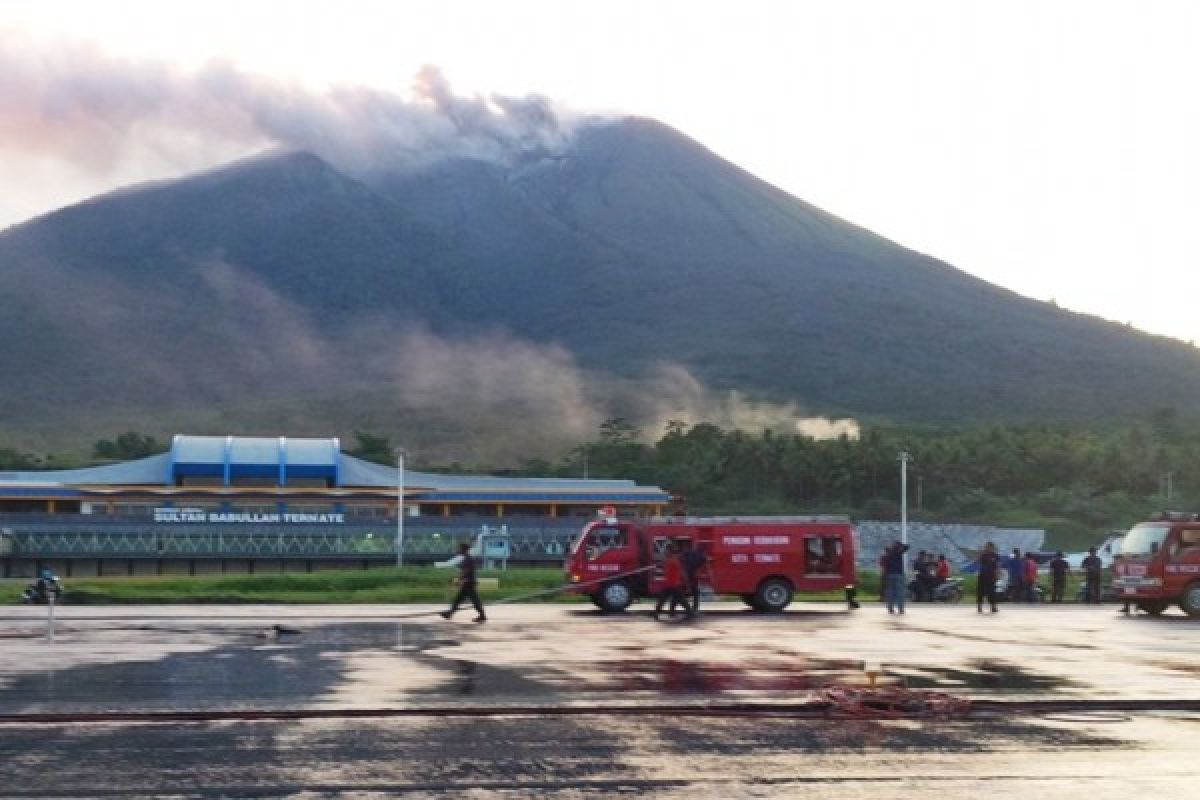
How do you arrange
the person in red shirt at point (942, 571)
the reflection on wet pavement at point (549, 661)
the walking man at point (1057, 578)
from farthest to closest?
the person in red shirt at point (942, 571), the walking man at point (1057, 578), the reflection on wet pavement at point (549, 661)

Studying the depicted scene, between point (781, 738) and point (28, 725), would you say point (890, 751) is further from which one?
point (28, 725)

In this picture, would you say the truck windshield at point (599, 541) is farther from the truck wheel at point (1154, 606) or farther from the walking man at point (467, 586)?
the truck wheel at point (1154, 606)

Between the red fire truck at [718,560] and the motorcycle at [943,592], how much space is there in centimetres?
682

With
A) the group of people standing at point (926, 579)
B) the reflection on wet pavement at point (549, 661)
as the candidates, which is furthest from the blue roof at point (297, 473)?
the reflection on wet pavement at point (549, 661)

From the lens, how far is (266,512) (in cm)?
7812

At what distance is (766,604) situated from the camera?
110ft

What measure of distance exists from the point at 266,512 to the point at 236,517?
4404 millimetres

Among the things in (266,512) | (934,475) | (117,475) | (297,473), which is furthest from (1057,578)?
(934,475)

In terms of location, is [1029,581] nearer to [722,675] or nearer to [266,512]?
[722,675]

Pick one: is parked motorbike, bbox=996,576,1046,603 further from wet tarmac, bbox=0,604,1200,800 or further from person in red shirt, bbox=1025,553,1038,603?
wet tarmac, bbox=0,604,1200,800

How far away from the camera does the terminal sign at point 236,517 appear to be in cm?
7144

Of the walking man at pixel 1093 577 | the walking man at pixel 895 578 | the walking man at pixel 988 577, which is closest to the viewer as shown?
the walking man at pixel 895 578

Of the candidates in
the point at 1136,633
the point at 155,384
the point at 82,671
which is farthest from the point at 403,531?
the point at 155,384

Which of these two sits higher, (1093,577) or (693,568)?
(693,568)
